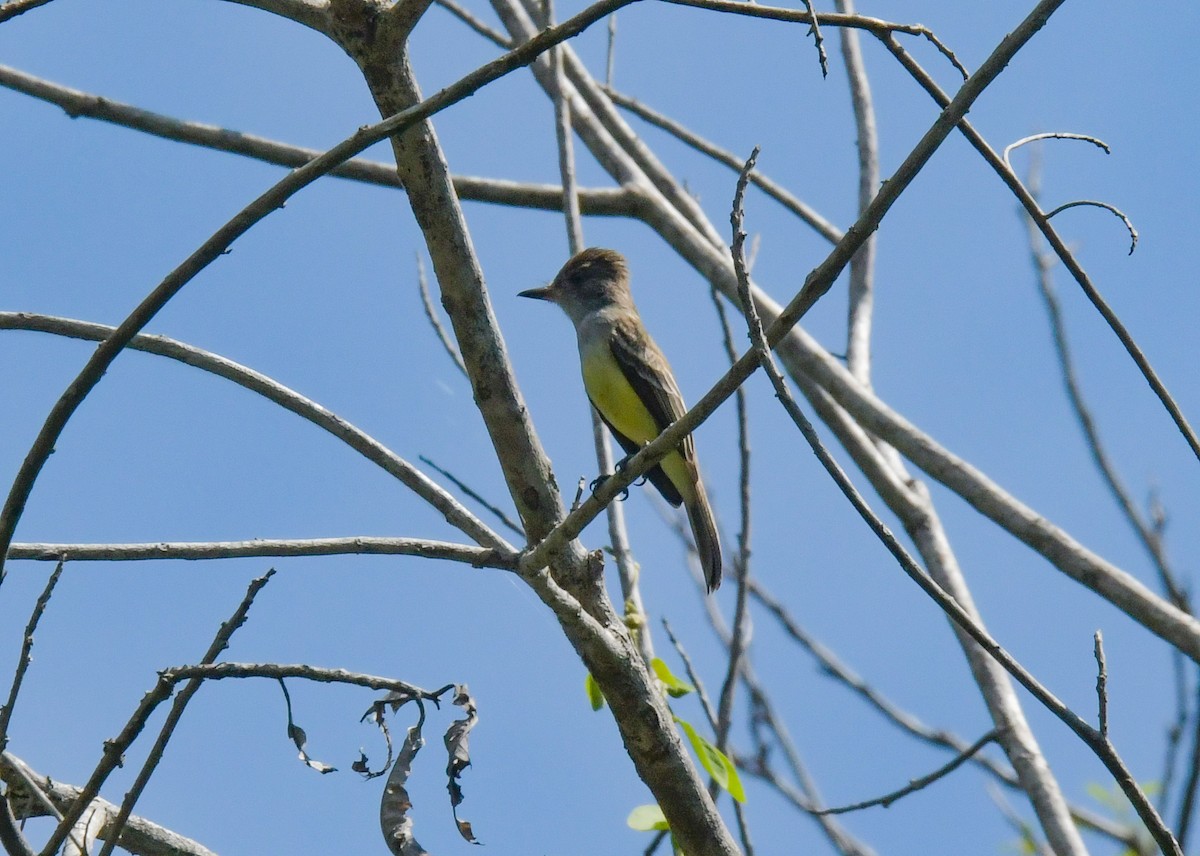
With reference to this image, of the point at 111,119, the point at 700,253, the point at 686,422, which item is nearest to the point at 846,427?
the point at 700,253

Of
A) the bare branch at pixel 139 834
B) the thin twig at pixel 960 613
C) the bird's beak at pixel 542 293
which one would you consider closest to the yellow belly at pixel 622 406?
the bird's beak at pixel 542 293

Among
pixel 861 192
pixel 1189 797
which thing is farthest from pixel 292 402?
pixel 861 192

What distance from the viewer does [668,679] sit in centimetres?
479

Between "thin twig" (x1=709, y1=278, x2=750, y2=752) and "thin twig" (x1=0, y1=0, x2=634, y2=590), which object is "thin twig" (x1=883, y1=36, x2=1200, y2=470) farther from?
"thin twig" (x1=709, y1=278, x2=750, y2=752)

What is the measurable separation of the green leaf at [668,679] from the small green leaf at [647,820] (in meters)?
0.42

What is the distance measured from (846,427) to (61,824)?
4.39 meters

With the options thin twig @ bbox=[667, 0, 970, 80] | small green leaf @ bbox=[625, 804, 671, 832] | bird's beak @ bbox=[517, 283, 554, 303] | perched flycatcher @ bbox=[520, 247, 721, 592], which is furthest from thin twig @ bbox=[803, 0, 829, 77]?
bird's beak @ bbox=[517, 283, 554, 303]

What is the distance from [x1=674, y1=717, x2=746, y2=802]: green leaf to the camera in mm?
4484

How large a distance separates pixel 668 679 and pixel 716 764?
1.13ft

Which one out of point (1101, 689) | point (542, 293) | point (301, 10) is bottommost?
point (1101, 689)

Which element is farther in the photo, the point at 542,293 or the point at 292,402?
the point at 542,293

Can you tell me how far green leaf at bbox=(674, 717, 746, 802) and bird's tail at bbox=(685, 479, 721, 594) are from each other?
9.77 feet

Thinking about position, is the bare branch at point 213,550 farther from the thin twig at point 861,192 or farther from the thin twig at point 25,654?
the thin twig at point 861,192

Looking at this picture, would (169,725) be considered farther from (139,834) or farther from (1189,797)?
(1189,797)
